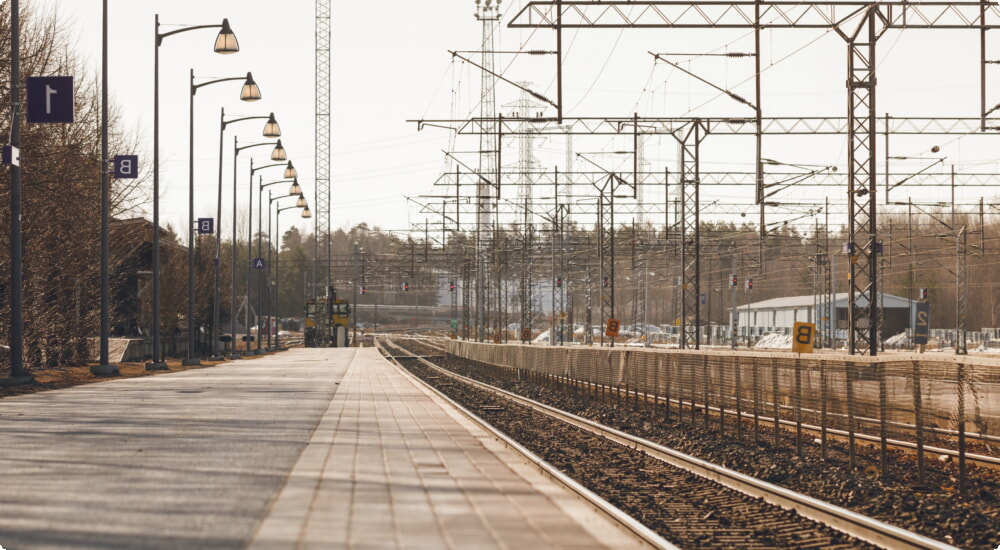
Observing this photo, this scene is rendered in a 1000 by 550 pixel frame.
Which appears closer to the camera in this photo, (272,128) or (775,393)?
(775,393)

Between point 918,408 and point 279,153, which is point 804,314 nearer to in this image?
point 279,153

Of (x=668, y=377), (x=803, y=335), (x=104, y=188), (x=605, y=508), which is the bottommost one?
(x=605, y=508)

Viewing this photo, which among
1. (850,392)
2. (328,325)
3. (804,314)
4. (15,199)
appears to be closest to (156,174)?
(15,199)

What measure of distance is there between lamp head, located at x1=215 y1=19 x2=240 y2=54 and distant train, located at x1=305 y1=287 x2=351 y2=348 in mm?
65105

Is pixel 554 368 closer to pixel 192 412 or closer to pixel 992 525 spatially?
pixel 192 412

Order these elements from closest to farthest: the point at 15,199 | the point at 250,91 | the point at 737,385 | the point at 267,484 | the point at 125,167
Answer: the point at 267,484 → the point at 737,385 → the point at 15,199 → the point at 125,167 → the point at 250,91

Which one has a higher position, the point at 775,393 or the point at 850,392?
the point at 850,392

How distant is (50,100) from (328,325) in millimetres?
72432

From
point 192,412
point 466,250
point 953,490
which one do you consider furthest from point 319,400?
point 466,250

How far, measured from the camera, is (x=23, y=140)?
Answer: 34.9m

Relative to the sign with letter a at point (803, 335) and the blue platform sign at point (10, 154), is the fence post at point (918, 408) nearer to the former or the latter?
the sign with letter a at point (803, 335)

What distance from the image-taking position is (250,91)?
116 ft

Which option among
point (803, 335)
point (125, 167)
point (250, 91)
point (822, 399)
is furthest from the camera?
point (250, 91)

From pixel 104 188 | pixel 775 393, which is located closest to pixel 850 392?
pixel 775 393
